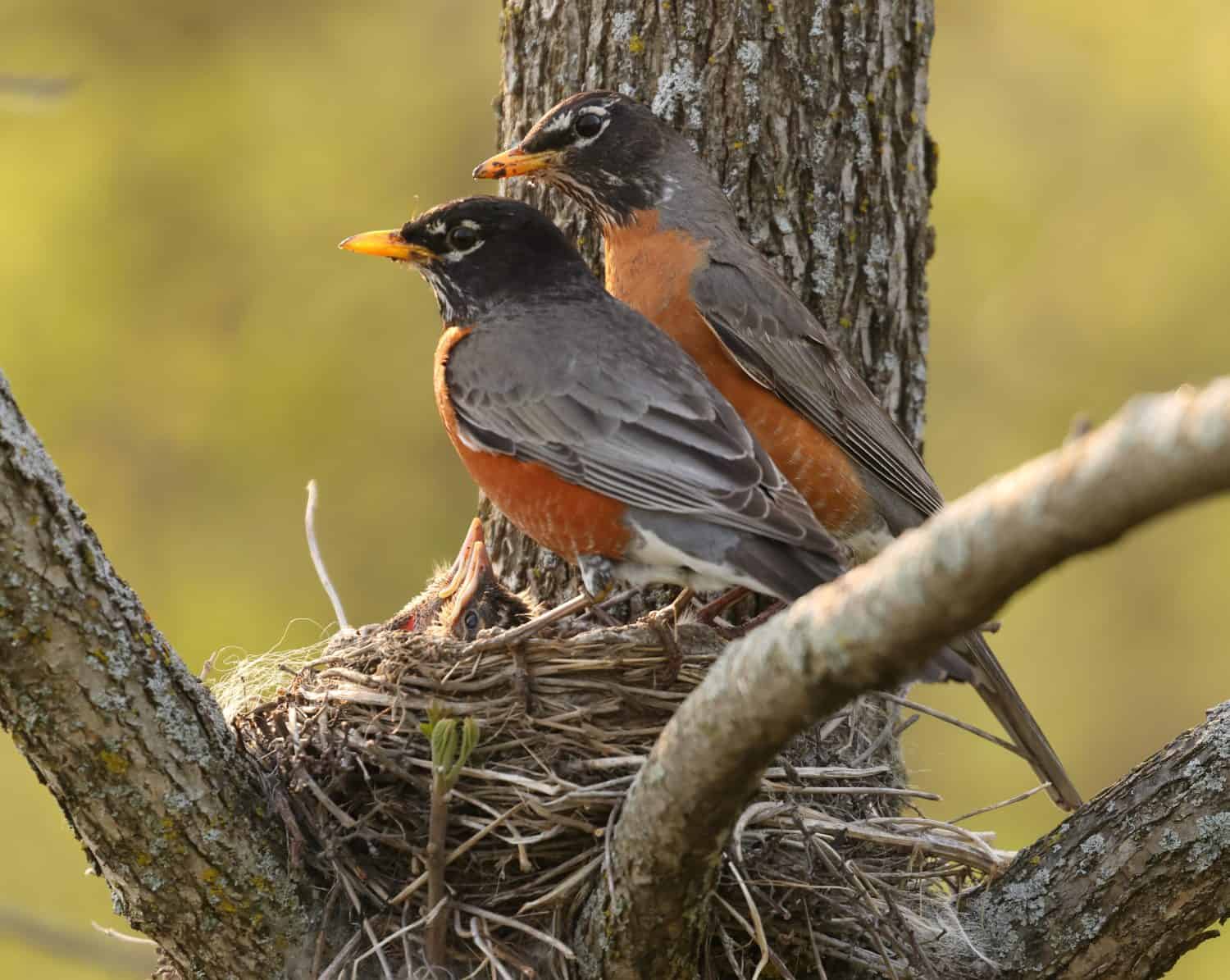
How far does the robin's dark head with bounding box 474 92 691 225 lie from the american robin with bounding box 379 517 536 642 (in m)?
1.07

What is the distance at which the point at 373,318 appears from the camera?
8195mm

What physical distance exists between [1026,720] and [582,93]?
212cm

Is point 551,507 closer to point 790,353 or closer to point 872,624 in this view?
point 790,353

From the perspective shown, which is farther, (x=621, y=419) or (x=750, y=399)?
(x=750, y=399)

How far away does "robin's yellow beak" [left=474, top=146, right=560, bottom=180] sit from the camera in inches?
177

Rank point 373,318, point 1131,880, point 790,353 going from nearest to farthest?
point 1131,880 → point 790,353 → point 373,318

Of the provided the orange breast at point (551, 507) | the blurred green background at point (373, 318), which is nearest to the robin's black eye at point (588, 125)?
the orange breast at point (551, 507)

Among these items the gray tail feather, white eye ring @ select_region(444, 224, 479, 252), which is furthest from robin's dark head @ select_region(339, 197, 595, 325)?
the gray tail feather

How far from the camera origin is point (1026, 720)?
4.41 metres

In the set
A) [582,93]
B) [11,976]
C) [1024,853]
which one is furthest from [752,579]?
[11,976]

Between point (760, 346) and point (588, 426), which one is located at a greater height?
point (760, 346)

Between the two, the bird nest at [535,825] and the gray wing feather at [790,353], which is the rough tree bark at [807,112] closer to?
the gray wing feather at [790,353]

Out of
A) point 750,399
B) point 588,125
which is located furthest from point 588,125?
point 750,399

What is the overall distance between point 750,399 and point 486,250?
34.6 inches
